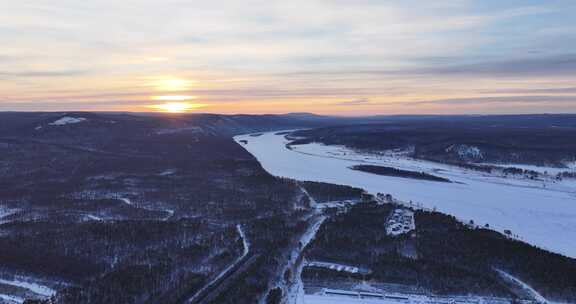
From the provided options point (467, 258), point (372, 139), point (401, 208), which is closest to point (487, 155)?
point (372, 139)

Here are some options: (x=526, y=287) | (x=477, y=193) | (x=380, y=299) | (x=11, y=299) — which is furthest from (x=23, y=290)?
(x=477, y=193)

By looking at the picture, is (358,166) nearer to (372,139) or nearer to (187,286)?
(372,139)

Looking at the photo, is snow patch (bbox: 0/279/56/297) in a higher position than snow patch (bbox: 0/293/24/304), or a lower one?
higher

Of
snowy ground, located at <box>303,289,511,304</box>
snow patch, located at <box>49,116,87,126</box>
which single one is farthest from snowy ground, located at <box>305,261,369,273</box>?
snow patch, located at <box>49,116,87,126</box>

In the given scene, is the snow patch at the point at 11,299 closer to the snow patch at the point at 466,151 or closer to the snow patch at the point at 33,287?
the snow patch at the point at 33,287

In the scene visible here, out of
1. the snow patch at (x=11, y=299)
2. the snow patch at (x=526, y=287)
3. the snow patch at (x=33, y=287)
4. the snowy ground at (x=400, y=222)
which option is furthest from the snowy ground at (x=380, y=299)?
the snow patch at (x=11, y=299)

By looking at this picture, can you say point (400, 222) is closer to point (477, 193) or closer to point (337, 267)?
point (337, 267)

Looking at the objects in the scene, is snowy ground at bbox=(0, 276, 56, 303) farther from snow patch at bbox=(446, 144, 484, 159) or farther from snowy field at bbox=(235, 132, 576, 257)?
snow patch at bbox=(446, 144, 484, 159)

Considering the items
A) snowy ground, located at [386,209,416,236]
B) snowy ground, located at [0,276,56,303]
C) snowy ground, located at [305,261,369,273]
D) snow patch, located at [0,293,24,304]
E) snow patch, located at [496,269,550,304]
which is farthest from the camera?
snowy ground, located at [386,209,416,236]

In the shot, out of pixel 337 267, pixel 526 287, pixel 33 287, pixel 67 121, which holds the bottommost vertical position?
pixel 33 287
